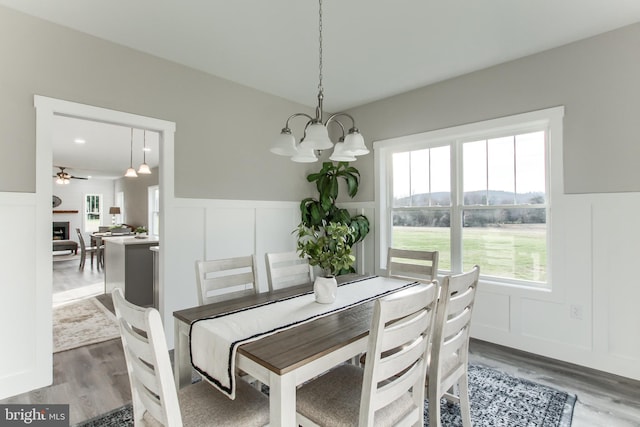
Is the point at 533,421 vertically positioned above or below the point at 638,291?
below

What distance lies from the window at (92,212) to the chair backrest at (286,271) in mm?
11143

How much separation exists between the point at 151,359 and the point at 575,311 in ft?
10.6

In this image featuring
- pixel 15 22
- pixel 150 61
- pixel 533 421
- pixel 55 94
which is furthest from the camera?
pixel 150 61

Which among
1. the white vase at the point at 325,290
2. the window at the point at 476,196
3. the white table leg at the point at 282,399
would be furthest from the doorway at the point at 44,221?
the window at the point at 476,196

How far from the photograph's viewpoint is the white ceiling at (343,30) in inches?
88.6

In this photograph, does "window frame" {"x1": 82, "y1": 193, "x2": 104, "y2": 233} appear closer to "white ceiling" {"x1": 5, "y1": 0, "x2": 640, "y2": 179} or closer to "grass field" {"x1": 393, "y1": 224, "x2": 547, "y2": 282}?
"white ceiling" {"x1": 5, "y1": 0, "x2": 640, "y2": 179}

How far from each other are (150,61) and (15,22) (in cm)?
89

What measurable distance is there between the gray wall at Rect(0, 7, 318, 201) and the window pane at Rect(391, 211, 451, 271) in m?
1.31

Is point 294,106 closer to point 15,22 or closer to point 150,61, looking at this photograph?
point 150,61

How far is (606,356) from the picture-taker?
2.58m

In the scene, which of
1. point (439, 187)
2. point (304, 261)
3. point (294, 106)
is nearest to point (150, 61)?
point (294, 106)

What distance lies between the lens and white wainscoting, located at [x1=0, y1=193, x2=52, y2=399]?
2.26 m

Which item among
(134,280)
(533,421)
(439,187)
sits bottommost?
(533,421)

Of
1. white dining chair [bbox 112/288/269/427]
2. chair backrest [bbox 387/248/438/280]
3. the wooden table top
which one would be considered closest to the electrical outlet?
chair backrest [bbox 387/248/438/280]
